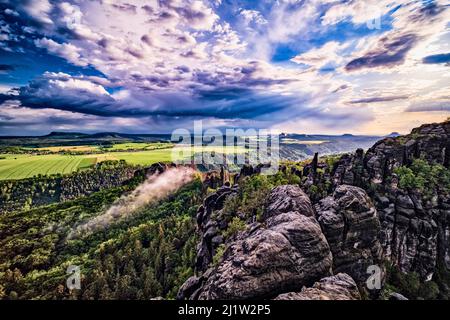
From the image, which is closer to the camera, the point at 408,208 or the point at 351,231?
the point at 351,231

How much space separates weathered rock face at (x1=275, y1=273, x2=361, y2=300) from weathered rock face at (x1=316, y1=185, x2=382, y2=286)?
13.8 metres

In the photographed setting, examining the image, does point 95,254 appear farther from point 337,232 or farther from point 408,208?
point 408,208

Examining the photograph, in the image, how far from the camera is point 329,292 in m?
20.0

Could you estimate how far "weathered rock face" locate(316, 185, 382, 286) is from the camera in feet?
114

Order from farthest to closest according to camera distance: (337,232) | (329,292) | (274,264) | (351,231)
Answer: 1. (351,231)
2. (337,232)
3. (274,264)
4. (329,292)

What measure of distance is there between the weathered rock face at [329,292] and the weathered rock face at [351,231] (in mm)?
13755

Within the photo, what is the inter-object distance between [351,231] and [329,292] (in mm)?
19165

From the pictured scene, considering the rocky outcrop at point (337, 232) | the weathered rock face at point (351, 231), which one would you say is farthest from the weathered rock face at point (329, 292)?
the weathered rock face at point (351, 231)

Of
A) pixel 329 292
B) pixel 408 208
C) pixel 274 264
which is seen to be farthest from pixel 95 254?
pixel 408 208

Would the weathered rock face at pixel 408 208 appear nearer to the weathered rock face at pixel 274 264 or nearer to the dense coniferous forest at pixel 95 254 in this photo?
the weathered rock face at pixel 274 264
